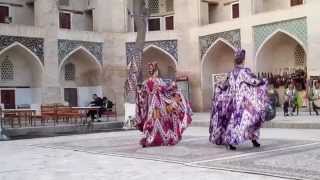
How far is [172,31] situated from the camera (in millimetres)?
28719

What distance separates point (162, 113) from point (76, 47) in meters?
18.8

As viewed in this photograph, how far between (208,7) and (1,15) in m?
11.4

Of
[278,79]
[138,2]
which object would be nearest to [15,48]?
[138,2]

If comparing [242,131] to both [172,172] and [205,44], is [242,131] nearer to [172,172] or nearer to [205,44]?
[172,172]

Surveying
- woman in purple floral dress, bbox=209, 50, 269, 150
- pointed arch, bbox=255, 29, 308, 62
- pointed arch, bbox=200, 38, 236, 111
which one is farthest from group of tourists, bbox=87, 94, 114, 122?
woman in purple floral dress, bbox=209, 50, 269, 150

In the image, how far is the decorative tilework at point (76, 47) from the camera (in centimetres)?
2691

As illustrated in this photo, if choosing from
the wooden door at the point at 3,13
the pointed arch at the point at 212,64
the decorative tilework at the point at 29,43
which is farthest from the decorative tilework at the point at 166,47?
the wooden door at the point at 3,13

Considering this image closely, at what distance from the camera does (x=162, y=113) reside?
9383 mm

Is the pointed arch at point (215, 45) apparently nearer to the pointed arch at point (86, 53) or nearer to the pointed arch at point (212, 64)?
the pointed arch at point (212, 64)

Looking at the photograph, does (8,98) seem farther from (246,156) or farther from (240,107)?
(246,156)

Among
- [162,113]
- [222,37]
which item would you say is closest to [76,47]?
[222,37]

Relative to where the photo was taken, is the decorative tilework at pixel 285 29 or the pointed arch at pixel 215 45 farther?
the pointed arch at pixel 215 45

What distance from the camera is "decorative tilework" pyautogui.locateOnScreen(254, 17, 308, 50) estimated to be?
22734 mm

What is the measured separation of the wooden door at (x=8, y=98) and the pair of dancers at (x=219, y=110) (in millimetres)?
17762
